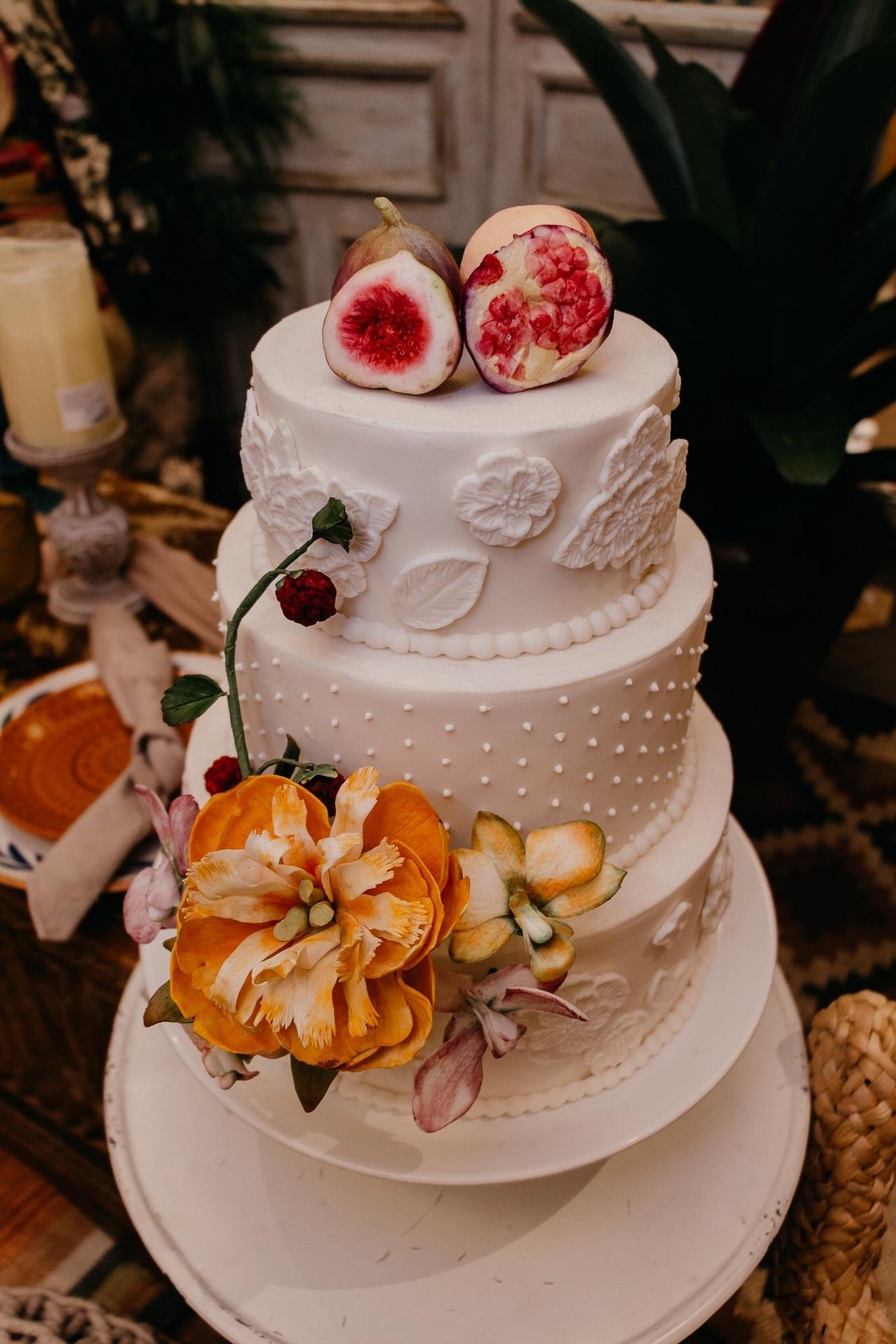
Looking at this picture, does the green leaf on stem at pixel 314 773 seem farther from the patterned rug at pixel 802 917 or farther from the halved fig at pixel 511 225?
the patterned rug at pixel 802 917

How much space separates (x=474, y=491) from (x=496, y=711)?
0.16m

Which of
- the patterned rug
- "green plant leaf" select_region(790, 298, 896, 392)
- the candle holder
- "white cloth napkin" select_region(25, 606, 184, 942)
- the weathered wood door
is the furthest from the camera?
the weathered wood door

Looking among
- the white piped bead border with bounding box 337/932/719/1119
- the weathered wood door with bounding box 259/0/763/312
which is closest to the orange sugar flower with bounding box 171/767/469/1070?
the white piped bead border with bounding box 337/932/719/1119

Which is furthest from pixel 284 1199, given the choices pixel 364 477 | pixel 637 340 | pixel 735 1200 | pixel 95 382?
pixel 95 382

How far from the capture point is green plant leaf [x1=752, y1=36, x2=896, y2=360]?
112cm

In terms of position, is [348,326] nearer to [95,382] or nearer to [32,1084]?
[95,382]

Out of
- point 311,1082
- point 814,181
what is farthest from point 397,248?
point 814,181

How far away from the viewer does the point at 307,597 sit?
64 cm

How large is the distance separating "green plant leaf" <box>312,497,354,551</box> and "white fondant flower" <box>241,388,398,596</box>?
0.05 ft

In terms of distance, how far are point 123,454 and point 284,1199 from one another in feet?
7.22

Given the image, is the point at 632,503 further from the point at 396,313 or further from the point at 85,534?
the point at 85,534

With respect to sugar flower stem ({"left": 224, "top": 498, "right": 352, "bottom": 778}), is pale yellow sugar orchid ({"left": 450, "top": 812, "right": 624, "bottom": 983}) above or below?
below

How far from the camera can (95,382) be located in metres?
1.53

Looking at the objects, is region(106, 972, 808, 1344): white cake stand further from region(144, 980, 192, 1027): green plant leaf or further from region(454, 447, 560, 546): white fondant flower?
region(454, 447, 560, 546): white fondant flower
